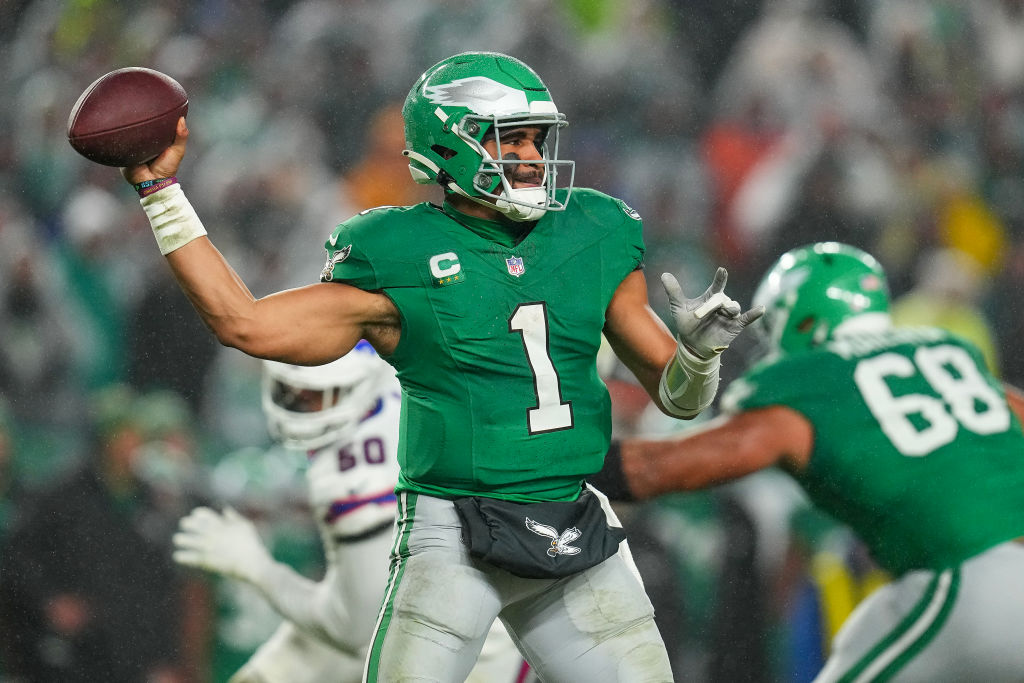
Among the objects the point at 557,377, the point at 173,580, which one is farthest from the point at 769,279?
the point at 173,580

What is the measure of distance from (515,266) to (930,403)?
1285 mm

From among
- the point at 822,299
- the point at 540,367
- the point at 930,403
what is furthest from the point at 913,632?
the point at 540,367

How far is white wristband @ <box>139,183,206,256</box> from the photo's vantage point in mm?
1709

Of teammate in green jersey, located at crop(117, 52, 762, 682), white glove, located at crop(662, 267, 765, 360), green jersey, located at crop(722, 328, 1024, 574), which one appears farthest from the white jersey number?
white glove, located at crop(662, 267, 765, 360)

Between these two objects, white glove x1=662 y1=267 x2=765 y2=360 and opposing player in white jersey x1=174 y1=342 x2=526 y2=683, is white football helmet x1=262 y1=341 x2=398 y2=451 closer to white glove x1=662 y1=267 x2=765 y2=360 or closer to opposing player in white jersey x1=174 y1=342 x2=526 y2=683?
opposing player in white jersey x1=174 y1=342 x2=526 y2=683

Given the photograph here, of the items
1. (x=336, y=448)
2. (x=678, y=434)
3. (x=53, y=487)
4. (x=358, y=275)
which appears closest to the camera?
(x=358, y=275)

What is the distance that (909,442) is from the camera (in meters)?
2.71

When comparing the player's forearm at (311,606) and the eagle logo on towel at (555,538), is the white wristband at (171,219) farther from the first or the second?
the player's forearm at (311,606)

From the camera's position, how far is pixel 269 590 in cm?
330

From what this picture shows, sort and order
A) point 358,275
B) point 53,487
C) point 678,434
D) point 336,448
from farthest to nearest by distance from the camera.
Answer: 1. point 53,487
2. point 336,448
3. point 678,434
4. point 358,275

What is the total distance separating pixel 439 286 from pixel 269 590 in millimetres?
1743

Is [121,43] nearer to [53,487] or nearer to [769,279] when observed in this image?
[53,487]

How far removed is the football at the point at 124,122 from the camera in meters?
1.72

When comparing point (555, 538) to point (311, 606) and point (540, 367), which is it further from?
point (311, 606)
